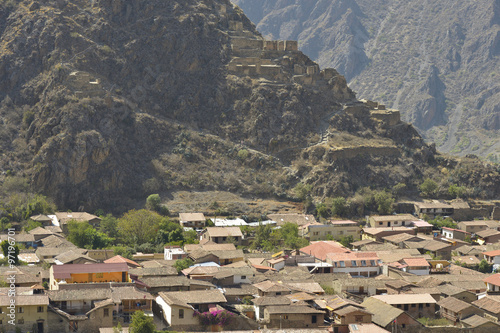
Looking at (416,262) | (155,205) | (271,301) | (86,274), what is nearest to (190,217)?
(155,205)

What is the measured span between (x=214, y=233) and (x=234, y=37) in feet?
126

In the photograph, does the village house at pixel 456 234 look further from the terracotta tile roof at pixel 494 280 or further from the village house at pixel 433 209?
the terracotta tile roof at pixel 494 280

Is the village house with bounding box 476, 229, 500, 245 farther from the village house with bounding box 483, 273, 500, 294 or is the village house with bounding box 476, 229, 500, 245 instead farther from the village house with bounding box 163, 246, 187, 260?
the village house with bounding box 163, 246, 187, 260

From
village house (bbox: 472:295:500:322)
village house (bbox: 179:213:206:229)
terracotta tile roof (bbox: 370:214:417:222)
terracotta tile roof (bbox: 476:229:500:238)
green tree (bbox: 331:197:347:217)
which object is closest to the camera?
village house (bbox: 472:295:500:322)

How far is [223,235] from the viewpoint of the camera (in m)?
83.0

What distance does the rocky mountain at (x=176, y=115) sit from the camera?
96562mm

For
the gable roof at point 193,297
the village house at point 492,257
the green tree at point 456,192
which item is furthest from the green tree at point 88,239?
the green tree at point 456,192

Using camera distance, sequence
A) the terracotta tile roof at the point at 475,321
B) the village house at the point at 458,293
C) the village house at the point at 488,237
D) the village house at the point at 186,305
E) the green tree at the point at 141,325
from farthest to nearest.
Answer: the village house at the point at 488,237 → the village house at the point at 458,293 → the terracotta tile roof at the point at 475,321 → the village house at the point at 186,305 → the green tree at the point at 141,325

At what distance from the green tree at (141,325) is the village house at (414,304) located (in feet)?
59.6

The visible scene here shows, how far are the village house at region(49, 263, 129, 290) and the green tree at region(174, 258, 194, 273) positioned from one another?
7763mm

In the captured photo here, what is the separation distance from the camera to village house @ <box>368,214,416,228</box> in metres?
93.4

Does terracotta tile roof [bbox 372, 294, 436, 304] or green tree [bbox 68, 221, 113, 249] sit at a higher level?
green tree [bbox 68, 221, 113, 249]

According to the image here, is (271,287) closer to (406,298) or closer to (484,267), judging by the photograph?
(406,298)

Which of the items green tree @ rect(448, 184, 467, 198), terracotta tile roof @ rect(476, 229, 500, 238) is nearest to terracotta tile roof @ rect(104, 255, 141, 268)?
terracotta tile roof @ rect(476, 229, 500, 238)
